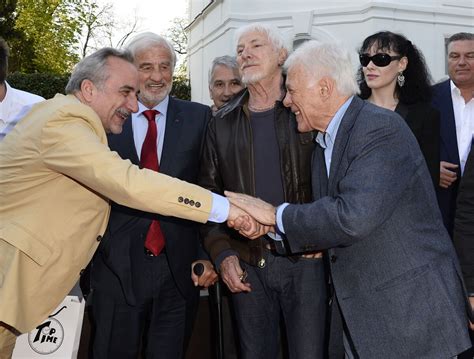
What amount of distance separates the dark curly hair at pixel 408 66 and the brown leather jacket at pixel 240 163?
1.03m

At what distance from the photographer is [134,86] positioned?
3.03 m

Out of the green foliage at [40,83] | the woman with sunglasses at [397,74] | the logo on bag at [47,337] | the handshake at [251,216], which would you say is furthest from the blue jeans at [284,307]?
the green foliage at [40,83]

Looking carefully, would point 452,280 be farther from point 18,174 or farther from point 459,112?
point 459,112

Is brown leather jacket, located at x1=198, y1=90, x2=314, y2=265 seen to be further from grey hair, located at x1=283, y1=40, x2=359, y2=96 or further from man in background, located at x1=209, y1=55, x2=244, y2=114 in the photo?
man in background, located at x1=209, y1=55, x2=244, y2=114

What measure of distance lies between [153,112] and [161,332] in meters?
1.39

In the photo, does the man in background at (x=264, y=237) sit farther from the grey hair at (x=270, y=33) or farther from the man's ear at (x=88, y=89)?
the man's ear at (x=88, y=89)

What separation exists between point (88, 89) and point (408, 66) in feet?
7.38

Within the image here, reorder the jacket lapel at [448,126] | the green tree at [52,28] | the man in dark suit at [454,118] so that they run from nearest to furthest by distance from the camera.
Answer: the man in dark suit at [454,118], the jacket lapel at [448,126], the green tree at [52,28]

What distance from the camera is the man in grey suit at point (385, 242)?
86.7 inches

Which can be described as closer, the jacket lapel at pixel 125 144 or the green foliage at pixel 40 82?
the jacket lapel at pixel 125 144

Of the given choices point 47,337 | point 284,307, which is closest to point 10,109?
point 47,337

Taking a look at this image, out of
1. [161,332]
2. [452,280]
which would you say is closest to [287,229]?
[452,280]

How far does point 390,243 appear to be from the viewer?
7.42 feet

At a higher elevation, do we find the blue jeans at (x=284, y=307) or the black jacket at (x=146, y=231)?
the black jacket at (x=146, y=231)
